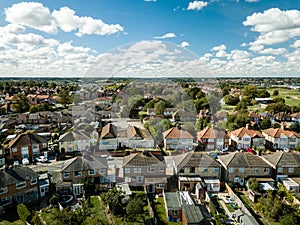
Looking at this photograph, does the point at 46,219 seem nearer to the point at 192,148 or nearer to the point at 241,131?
the point at 192,148

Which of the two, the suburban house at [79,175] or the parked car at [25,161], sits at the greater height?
the suburban house at [79,175]

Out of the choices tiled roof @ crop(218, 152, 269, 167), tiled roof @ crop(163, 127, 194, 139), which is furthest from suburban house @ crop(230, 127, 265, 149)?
tiled roof @ crop(218, 152, 269, 167)

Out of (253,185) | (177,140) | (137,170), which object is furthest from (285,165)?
(137,170)

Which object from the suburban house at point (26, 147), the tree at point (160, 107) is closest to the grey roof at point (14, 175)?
the suburban house at point (26, 147)

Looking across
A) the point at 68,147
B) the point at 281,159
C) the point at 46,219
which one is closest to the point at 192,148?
the point at 281,159

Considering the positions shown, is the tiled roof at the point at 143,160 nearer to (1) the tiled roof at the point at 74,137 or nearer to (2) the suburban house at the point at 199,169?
(2) the suburban house at the point at 199,169

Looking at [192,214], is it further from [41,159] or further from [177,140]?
[41,159]

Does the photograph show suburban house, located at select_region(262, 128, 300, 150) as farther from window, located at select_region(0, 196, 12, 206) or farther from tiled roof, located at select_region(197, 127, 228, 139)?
window, located at select_region(0, 196, 12, 206)
